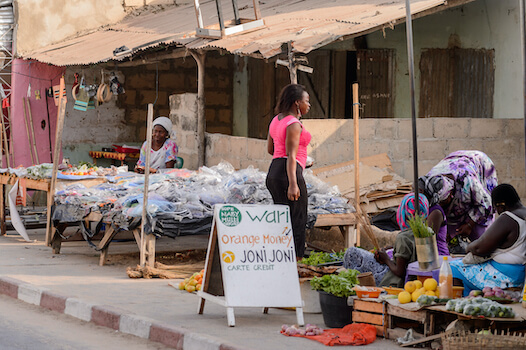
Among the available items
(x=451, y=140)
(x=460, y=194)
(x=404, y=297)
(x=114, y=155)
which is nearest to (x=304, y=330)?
(x=404, y=297)

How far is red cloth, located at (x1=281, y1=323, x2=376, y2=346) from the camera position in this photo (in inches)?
246

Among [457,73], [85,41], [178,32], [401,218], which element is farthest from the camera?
[85,41]

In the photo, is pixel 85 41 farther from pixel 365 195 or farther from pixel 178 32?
pixel 365 195

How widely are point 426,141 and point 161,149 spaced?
3962 mm

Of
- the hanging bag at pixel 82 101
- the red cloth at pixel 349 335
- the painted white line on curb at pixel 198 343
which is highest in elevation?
the hanging bag at pixel 82 101

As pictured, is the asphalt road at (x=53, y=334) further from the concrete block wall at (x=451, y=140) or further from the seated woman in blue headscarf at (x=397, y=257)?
the concrete block wall at (x=451, y=140)

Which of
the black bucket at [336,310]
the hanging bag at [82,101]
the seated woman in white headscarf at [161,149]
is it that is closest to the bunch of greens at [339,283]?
the black bucket at [336,310]

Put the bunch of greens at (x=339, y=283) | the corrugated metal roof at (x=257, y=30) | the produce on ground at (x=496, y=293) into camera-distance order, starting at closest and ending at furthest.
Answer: the produce on ground at (x=496, y=293) < the bunch of greens at (x=339, y=283) < the corrugated metal roof at (x=257, y=30)

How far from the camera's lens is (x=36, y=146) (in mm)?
17938

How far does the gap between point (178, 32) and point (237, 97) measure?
15.4ft

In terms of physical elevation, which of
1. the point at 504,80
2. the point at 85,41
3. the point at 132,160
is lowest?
the point at 132,160

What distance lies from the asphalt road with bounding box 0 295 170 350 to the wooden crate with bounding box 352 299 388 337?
5.03ft

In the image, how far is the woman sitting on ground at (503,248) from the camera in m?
6.59

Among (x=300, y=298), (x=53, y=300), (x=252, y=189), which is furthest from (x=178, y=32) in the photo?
(x=300, y=298)
